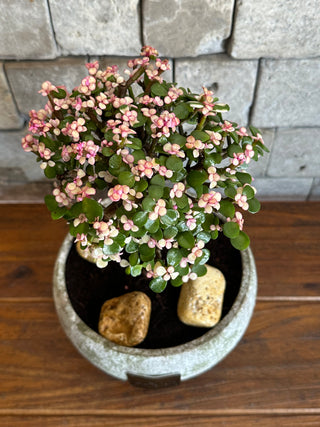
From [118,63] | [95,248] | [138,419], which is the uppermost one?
[118,63]

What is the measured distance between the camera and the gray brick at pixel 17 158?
43.4 inches

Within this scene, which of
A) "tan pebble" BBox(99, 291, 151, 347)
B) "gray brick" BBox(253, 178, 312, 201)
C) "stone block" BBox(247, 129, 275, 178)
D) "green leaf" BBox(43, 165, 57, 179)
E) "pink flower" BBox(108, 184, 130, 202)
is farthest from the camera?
"gray brick" BBox(253, 178, 312, 201)

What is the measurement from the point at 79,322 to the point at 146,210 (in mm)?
317

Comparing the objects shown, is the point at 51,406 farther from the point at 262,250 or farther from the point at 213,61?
the point at 213,61

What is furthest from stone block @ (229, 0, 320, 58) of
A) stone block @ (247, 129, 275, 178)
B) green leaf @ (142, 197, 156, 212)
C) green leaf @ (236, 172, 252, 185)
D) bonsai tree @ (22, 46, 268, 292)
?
→ green leaf @ (142, 197, 156, 212)

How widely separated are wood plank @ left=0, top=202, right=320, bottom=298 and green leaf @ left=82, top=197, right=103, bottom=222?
50cm

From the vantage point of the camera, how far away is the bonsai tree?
571 mm

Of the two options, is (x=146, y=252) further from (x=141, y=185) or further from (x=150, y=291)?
(x=150, y=291)

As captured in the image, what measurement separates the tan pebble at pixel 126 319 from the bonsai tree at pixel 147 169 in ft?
0.53

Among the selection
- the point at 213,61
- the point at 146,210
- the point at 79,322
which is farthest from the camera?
the point at 213,61

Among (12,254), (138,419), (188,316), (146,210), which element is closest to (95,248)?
(146,210)

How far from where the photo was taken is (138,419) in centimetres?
83

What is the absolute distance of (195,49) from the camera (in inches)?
35.8

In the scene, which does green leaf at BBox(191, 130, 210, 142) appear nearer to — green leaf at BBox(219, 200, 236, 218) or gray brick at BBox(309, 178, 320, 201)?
green leaf at BBox(219, 200, 236, 218)
